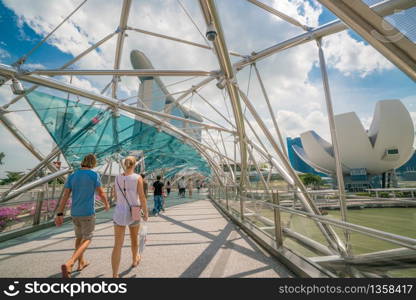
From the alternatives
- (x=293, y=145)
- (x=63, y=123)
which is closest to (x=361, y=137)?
(x=293, y=145)

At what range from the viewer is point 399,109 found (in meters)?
40.9

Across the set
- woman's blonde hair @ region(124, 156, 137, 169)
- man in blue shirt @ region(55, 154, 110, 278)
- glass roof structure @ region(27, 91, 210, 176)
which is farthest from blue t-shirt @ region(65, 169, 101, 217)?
glass roof structure @ region(27, 91, 210, 176)

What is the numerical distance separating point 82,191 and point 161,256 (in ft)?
7.11

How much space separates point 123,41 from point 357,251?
46.3 feet

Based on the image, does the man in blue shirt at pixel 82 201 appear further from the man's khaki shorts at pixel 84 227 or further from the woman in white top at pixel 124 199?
the woman in white top at pixel 124 199

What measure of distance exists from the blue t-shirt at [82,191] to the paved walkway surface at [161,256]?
109cm

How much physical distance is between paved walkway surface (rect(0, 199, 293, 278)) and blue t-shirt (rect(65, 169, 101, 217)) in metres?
1.09

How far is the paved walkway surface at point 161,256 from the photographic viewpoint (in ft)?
11.3

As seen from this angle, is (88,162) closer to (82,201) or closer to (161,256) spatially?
(82,201)

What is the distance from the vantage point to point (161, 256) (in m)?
4.29

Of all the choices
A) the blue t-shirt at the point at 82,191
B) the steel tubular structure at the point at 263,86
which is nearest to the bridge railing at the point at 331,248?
the steel tubular structure at the point at 263,86

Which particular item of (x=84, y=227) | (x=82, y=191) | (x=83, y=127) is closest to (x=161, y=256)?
(x=84, y=227)

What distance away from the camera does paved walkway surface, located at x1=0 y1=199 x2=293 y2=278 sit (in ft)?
11.3

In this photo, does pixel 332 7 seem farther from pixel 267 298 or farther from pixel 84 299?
pixel 84 299
